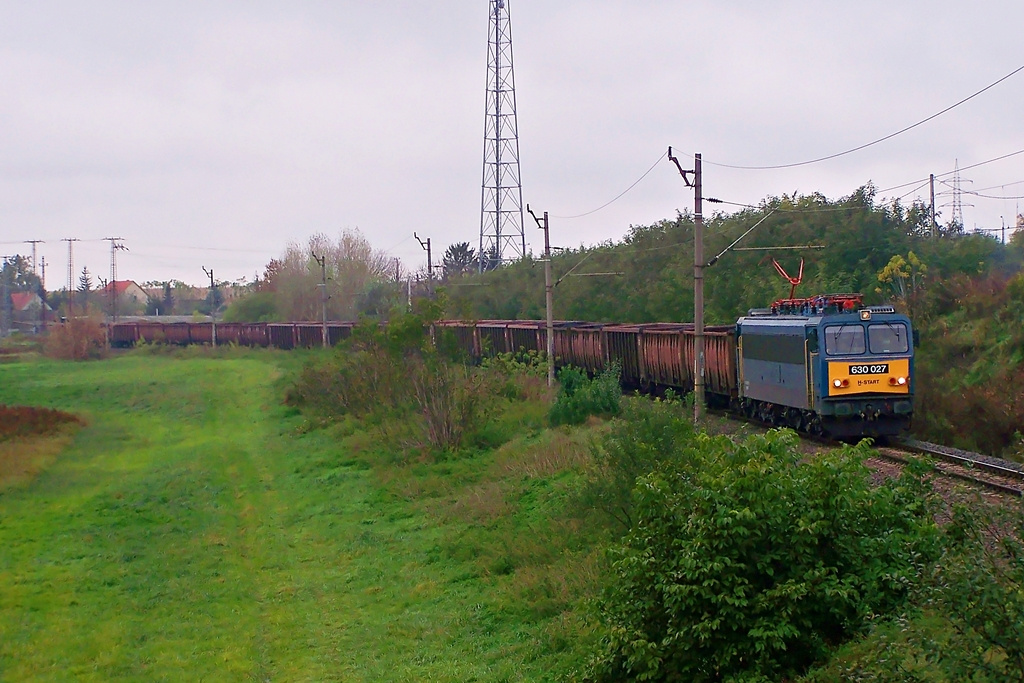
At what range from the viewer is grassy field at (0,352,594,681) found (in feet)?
41.5

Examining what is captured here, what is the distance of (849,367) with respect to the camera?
1895cm

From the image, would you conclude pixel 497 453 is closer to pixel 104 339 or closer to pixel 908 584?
pixel 908 584

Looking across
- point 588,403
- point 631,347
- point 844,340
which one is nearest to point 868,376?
point 844,340

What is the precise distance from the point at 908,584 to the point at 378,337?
79.8 feet

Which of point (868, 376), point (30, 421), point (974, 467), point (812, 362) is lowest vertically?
point (30, 421)

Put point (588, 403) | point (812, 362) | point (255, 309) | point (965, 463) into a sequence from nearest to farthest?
point (965, 463) → point (812, 362) → point (588, 403) → point (255, 309)

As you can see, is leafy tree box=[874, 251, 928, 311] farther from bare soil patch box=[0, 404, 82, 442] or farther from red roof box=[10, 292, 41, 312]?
red roof box=[10, 292, 41, 312]

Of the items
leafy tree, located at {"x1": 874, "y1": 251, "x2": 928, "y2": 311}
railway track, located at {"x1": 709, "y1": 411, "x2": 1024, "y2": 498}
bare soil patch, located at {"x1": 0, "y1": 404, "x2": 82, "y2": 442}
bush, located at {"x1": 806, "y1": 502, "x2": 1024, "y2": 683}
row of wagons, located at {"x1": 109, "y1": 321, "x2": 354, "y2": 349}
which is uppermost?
leafy tree, located at {"x1": 874, "y1": 251, "x2": 928, "y2": 311}

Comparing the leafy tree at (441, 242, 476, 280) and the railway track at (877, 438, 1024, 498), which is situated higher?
the leafy tree at (441, 242, 476, 280)

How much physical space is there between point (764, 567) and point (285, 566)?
12.2 m

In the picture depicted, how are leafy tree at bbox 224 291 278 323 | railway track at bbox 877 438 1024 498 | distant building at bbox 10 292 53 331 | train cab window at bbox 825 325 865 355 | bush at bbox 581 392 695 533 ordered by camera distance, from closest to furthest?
bush at bbox 581 392 695 533 → railway track at bbox 877 438 1024 498 → train cab window at bbox 825 325 865 355 → leafy tree at bbox 224 291 278 323 → distant building at bbox 10 292 53 331

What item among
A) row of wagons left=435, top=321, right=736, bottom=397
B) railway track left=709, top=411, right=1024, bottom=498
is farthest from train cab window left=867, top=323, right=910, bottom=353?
row of wagons left=435, top=321, right=736, bottom=397

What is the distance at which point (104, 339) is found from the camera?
249 feet

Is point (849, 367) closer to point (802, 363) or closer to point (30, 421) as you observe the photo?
point (802, 363)
